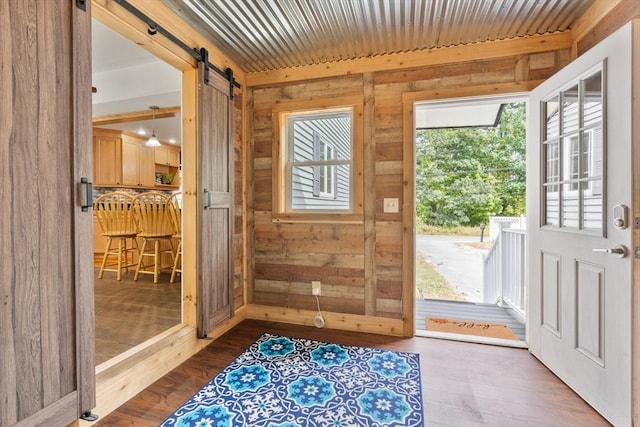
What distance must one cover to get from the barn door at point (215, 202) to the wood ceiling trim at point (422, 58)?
0.59 meters

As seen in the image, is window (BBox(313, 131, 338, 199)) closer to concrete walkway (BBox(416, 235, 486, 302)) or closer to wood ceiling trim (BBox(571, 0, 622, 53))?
wood ceiling trim (BBox(571, 0, 622, 53))

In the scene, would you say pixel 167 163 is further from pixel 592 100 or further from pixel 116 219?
pixel 592 100

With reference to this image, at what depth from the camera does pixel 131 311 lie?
111 inches

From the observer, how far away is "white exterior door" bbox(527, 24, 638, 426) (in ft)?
4.98

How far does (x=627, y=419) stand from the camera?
4.80ft

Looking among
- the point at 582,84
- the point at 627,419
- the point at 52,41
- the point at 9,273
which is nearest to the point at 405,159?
the point at 582,84

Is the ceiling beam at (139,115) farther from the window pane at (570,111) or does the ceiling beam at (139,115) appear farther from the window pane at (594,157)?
the window pane at (594,157)

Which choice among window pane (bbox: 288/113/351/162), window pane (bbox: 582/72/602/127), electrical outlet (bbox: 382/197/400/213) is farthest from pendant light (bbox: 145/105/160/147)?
window pane (bbox: 582/72/602/127)

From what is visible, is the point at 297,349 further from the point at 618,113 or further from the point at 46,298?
the point at 618,113

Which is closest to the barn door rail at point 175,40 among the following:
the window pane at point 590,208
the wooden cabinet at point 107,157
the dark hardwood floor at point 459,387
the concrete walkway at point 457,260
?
the dark hardwood floor at point 459,387

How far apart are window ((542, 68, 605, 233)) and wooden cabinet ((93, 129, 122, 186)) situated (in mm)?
6682

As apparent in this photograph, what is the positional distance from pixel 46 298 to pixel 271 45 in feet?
7.65

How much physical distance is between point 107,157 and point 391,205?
571 cm

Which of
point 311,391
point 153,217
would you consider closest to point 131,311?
point 153,217
